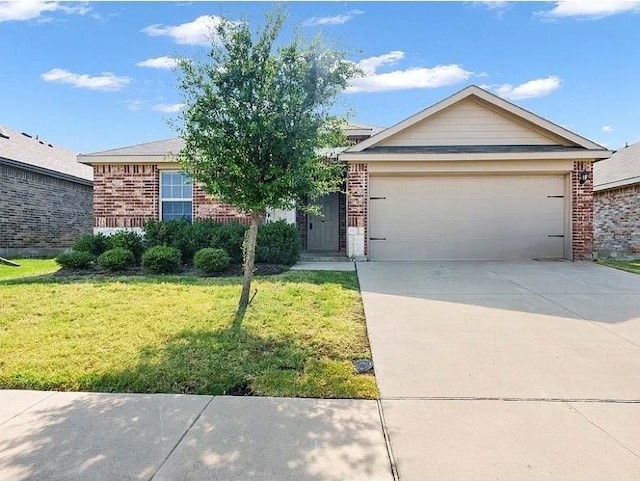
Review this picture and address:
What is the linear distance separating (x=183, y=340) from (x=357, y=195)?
24.1ft

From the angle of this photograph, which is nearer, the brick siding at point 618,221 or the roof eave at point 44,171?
the roof eave at point 44,171

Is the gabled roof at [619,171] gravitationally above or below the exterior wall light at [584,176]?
above

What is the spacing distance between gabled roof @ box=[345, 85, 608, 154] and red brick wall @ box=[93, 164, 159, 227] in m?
5.97

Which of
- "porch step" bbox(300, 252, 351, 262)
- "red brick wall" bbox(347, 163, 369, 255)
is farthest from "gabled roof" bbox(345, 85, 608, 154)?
"porch step" bbox(300, 252, 351, 262)

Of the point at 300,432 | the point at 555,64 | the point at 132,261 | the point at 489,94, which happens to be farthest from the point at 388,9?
A: the point at 300,432

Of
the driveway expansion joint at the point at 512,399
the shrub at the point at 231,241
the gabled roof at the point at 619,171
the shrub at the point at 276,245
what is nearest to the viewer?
the driveway expansion joint at the point at 512,399

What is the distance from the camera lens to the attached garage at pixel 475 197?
445 inches

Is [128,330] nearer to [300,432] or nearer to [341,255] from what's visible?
[300,432]

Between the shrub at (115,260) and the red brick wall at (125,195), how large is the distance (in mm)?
2908

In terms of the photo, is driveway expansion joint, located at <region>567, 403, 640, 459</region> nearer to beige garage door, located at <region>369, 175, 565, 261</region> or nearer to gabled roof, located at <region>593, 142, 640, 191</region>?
beige garage door, located at <region>369, 175, 565, 261</region>

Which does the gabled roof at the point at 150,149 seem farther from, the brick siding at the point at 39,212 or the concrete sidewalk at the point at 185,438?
the concrete sidewalk at the point at 185,438

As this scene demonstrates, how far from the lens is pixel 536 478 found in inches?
95.0

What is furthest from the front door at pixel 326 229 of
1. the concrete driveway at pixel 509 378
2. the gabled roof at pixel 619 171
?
the gabled roof at pixel 619 171

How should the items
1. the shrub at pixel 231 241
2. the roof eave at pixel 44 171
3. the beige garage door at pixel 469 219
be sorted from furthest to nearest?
the roof eave at pixel 44 171 < the beige garage door at pixel 469 219 < the shrub at pixel 231 241
